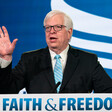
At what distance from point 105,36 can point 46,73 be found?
117cm

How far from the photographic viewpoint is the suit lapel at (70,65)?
1212 millimetres

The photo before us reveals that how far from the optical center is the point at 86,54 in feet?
4.52

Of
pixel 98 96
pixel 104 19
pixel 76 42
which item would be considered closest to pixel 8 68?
pixel 98 96

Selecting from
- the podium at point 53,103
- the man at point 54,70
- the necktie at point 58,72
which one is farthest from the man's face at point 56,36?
the podium at point 53,103

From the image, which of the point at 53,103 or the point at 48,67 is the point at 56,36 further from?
the point at 53,103

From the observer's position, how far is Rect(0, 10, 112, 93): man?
1199 millimetres

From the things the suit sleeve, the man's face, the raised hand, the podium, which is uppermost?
the man's face

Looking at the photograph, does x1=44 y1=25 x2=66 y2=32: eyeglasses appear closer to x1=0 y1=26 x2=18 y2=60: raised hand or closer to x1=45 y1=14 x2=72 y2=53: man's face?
x1=45 y1=14 x2=72 y2=53: man's face

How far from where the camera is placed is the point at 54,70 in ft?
4.12

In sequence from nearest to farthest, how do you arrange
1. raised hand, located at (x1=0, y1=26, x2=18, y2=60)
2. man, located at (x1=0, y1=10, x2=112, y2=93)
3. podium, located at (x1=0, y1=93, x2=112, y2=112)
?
podium, located at (x1=0, y1=93, x2=112, y2=112)
raised hand, located at (x1=0, y1=26, x2=18, y2=60)
man, located at (x1=0, y1=10, x2=112, y2=93)

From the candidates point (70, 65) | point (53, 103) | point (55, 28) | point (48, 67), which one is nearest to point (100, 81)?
point (70, 65)

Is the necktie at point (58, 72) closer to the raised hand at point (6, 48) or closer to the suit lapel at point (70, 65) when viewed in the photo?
the suit lapel at point (70, 65)

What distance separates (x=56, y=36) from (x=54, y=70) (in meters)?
0.22

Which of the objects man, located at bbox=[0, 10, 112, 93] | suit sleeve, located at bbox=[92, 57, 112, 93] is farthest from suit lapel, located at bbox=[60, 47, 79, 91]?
suit sleeve, located at bbox=[92, 57, 112, 93]
